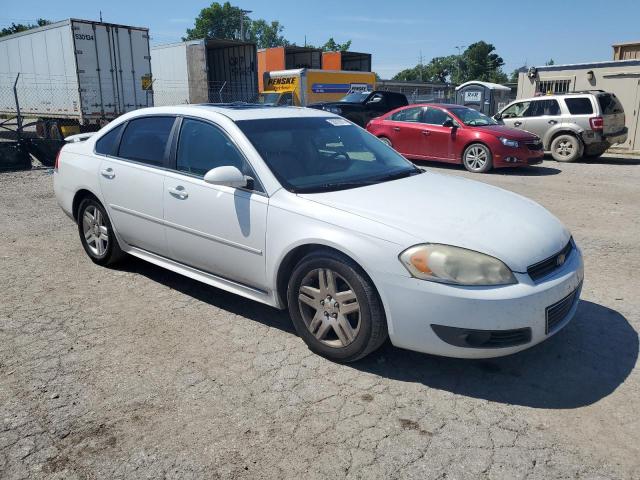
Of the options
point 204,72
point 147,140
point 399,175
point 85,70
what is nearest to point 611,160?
point 399,175

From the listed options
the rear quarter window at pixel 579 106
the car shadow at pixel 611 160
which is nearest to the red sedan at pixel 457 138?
the rear quarter window at pixel 579 106

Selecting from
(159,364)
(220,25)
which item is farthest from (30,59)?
(220,25)

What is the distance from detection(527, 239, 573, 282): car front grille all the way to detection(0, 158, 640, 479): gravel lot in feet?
2.11

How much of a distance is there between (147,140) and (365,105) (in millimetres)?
14006

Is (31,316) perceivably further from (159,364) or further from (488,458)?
(488,458)

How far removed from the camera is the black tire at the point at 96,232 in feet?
16.5

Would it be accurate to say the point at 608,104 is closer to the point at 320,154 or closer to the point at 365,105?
the point at 365,105

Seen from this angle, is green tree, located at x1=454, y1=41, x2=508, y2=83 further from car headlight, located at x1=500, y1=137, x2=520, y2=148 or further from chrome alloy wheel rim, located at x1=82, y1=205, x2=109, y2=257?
chrome alloy wheel rim, located at x1=82, y1=205, x2=109, y2=257

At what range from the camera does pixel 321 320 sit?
3.43 m

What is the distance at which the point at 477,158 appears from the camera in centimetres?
1186

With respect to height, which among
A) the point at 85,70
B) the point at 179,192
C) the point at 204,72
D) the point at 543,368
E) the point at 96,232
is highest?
the point at 204,72

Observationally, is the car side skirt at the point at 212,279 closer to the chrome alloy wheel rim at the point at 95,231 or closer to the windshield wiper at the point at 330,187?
the chrome alloy wheel rim at the point at 95,231

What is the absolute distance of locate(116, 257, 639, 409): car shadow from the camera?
310cm

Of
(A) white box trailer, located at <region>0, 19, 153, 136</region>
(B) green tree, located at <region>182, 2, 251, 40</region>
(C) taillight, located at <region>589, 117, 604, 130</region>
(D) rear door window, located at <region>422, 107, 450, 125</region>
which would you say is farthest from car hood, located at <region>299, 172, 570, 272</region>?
(B) green tree, located at <region>182, 2, 251, 40</region>
